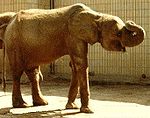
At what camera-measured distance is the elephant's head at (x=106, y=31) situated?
718 centimetres

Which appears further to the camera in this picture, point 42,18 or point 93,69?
point 93,69

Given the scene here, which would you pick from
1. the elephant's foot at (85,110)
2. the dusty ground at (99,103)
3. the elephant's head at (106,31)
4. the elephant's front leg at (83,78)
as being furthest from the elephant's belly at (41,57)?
the elephant's foot at (85,110)

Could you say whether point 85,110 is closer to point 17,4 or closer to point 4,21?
point 4,21

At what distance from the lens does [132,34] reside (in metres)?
7.17

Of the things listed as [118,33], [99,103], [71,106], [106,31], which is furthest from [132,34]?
[99,103]

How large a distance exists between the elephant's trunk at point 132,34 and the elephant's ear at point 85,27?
1.78ft

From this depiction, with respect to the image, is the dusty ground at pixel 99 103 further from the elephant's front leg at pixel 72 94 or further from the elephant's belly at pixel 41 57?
the elephant's belly at pixel 41 57

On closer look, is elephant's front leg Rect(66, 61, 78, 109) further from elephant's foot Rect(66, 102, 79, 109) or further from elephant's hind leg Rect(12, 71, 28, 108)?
elephant's hind leg Rect(12, 71, 28, 108)

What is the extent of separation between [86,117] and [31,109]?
52.7 inches

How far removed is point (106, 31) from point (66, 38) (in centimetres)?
72

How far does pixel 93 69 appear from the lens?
13.1 meters

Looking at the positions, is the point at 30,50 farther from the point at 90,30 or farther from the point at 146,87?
the point at 146,87

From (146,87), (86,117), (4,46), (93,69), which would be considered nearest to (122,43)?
(86,117)

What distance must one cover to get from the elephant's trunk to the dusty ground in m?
1.20
